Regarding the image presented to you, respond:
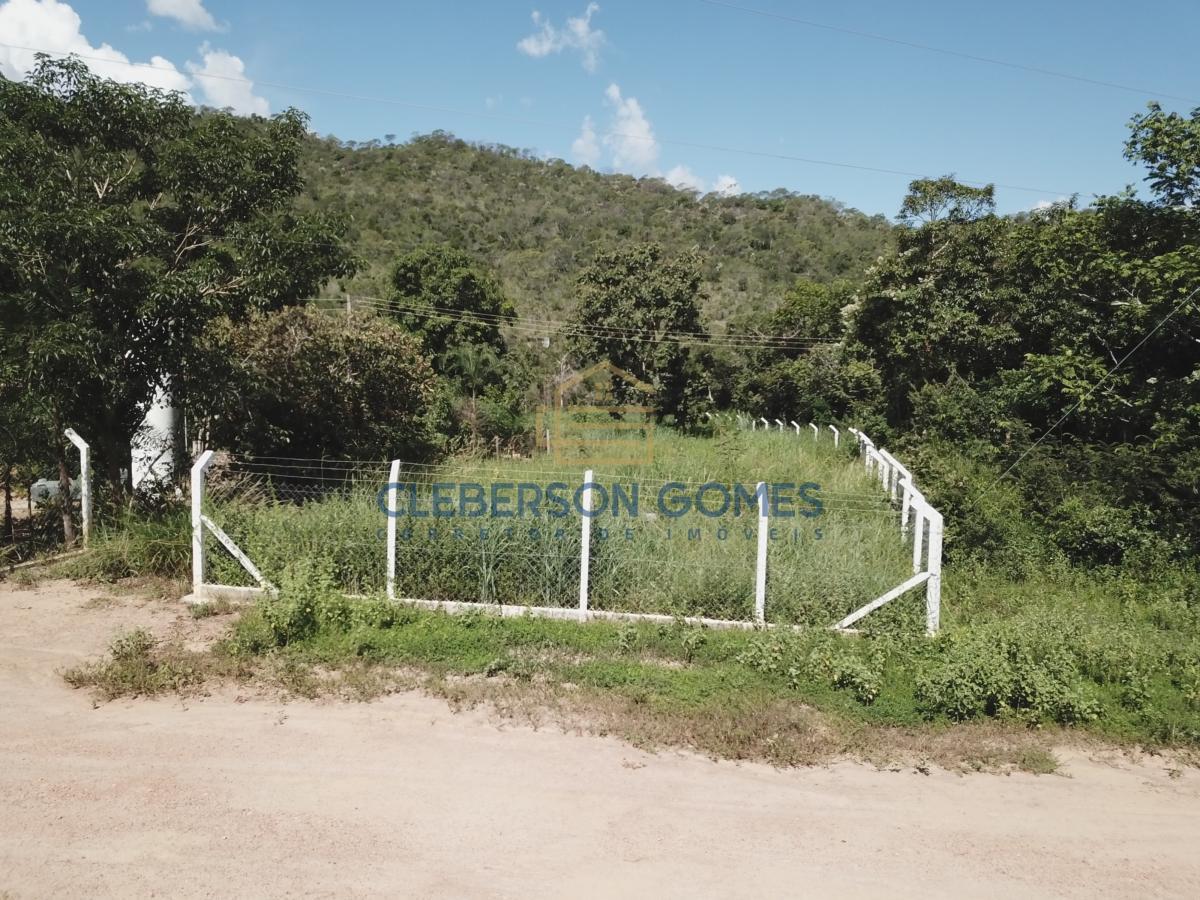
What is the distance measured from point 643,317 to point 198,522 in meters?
15.6

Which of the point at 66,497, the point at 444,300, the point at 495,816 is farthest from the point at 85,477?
the point at 444,300

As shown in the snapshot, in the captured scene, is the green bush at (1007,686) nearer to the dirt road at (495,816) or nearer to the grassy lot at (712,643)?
the grassy lot at (712,643)

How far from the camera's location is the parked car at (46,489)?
933 cm

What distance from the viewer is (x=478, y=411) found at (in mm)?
18078

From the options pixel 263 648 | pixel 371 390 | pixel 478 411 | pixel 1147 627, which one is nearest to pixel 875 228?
pixel 478 411

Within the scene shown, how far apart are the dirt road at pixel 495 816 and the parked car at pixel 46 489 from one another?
5.01 m

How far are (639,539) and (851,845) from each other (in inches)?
143

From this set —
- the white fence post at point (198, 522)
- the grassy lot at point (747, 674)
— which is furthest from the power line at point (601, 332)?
the grassy lot at point (747, 674)

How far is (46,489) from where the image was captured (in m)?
10.1

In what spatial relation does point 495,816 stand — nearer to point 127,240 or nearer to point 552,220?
point 127,240

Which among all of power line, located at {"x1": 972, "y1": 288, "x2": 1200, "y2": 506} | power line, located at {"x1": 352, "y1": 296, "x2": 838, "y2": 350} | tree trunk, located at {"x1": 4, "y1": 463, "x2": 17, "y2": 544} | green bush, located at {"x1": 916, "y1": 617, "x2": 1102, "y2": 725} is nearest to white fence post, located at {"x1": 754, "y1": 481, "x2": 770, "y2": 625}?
green bush, located at {"x1": 916, "y1": 617, "x2": 1102, "y2": 725}

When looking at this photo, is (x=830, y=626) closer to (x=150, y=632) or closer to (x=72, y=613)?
(x=150, y=632)

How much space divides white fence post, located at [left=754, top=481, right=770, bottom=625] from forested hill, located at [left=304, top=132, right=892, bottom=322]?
24.4 meters

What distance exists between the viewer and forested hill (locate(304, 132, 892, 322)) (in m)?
37.0
